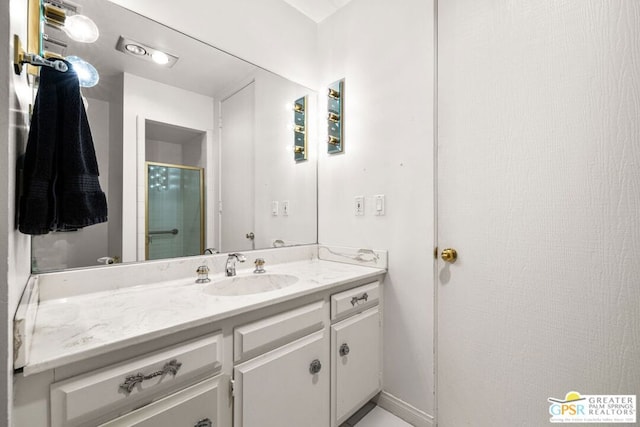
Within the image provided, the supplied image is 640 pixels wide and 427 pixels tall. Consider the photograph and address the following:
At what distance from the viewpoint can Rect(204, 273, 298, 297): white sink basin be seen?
1.30 meters

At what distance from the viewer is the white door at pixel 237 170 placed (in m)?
1.53

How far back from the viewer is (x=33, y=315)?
82 cm

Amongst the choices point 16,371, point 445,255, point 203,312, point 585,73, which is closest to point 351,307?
point 445,255

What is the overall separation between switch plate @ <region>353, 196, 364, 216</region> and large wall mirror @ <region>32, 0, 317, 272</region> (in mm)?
393

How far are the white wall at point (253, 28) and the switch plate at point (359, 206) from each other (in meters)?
0.93

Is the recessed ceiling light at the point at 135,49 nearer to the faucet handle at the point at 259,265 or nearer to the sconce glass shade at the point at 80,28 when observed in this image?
the sconce glass shade at the point at 80,28

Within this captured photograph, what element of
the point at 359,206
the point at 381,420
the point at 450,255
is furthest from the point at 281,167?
the point at 381,420

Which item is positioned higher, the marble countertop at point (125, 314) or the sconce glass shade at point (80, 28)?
the sconce glass shade at point (80, 28)

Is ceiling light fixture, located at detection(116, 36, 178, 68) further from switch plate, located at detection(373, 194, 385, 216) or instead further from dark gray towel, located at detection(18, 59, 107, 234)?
switch plate, located at detection(373, 194, 385, 216)

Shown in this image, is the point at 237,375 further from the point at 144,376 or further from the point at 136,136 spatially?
the point at 136,136

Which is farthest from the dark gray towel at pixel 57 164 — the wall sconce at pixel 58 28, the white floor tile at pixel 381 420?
the white floor tile at pixel 381 420

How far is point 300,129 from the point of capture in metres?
1.92

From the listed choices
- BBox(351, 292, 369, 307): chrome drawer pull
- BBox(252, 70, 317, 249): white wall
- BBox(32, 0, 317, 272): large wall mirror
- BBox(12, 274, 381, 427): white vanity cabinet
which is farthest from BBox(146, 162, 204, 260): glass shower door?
BBox(351, 292, 369, 307): chrome drawer pull

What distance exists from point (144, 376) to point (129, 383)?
3cm
